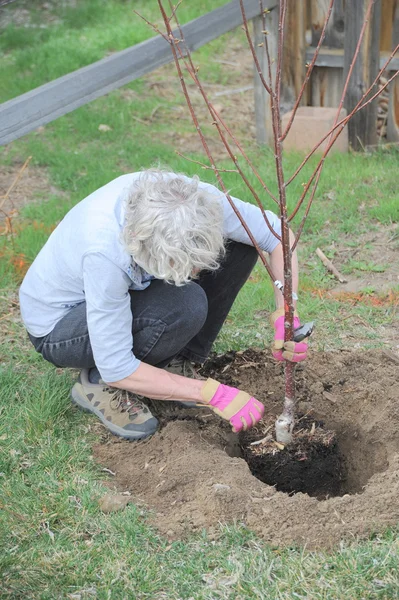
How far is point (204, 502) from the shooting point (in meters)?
2.80

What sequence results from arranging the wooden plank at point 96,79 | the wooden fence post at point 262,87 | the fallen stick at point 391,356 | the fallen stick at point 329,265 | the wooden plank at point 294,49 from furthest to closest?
1. the wooden fence post at point 262,87
2. the wooden plank at point 294,49
3. the fallen stick at point 329,265
4. the wooden plank at point 96,79
5. the fallen stick at point 391,356

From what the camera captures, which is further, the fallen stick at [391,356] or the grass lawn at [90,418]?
the fallen stick at [391,356]

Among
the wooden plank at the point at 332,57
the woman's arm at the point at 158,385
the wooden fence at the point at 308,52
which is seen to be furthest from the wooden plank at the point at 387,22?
the woman's arm at the point at 158,385

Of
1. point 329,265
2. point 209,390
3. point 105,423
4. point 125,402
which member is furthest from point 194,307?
point 329,265

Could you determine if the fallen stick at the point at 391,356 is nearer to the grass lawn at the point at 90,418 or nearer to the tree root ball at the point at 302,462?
the grass lawn at the point at 90,418

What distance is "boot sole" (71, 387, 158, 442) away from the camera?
10.7 ft

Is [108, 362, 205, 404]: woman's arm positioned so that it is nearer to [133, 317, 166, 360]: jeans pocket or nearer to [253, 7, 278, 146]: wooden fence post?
[133, 317, 166, 360]: jeans pocket

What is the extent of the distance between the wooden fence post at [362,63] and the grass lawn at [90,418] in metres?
0.24

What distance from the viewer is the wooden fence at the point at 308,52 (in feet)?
Result: 17.2

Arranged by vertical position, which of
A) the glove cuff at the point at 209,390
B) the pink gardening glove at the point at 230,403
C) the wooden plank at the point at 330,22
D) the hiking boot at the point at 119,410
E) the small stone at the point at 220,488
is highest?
the wooden plank at the point at 330,22

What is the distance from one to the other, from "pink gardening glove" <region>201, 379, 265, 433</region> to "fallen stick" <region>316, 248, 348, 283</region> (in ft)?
5.75

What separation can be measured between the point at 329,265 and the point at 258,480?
2034mm

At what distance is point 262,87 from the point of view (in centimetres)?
638

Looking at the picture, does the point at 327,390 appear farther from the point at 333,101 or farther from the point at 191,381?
the point at 333,101
